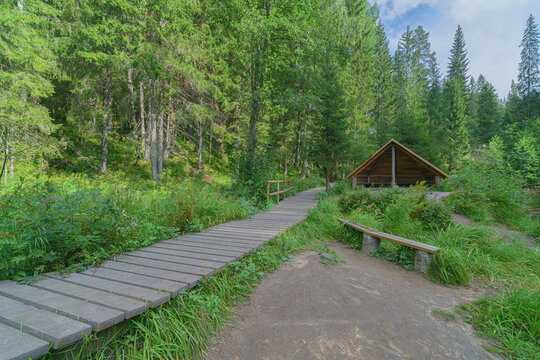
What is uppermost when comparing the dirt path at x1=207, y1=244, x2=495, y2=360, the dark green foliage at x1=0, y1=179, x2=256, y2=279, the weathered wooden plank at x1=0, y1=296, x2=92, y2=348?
the dark green foliage at x1=0, y1=179, x2=256, y2=279

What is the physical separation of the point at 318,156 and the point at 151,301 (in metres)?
14.3

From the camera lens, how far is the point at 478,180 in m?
8.74

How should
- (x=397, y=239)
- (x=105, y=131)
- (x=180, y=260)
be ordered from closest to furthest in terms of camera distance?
(x=180, y=260) < (x=397, y=239) < (x=105, y=131)

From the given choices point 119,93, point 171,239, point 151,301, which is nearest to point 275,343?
point 151,301

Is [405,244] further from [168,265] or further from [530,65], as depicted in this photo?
[530,65]

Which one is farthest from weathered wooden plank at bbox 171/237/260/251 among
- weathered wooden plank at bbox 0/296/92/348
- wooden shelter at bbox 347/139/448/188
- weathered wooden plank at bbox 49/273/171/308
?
wooden shelter at bbox 347/139/448/188

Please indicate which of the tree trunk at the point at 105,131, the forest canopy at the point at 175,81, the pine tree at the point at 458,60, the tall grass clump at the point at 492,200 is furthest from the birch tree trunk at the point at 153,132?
the pine tree at the point at 458,60

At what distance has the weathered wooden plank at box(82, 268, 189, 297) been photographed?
7.32ft

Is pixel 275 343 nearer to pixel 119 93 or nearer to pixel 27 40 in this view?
pixel 27 40

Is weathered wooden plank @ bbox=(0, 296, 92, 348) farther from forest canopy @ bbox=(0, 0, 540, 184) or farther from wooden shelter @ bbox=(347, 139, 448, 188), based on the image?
wooden shelter @ bbox=(347, 139, 448, 188)

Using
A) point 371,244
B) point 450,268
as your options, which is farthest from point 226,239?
point 450,268

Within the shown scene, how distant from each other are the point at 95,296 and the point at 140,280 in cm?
43

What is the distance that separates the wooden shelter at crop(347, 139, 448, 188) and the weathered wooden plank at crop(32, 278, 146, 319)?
1362 cm

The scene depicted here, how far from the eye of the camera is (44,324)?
1.53 m
